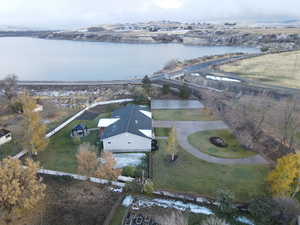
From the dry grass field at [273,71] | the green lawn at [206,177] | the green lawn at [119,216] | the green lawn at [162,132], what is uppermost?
the dry grass field at [273,71]

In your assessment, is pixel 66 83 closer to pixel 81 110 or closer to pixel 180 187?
pixel 81 110

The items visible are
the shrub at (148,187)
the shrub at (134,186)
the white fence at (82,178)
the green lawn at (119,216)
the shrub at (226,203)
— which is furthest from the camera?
the white fence at (82,178)

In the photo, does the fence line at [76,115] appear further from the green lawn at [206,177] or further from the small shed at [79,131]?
the green lawn at [206,177]

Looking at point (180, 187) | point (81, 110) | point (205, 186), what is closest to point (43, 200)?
point (180, 187)

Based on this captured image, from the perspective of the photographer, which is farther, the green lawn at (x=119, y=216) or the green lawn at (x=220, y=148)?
the green lawn at (x=220, y=148)

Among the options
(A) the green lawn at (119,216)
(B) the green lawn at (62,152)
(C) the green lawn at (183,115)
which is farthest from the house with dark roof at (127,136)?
(A) the green lawn at (119,216)

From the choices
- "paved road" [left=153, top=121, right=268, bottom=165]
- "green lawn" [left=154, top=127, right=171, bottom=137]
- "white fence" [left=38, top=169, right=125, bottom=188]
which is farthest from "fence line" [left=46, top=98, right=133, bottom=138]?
"green lawn" [left=154, top=127, right=171, bottom=137]

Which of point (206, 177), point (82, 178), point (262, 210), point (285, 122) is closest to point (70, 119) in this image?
point (82, 178)

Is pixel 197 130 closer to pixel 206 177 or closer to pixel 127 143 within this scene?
pixel 206 177
